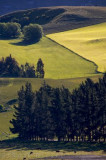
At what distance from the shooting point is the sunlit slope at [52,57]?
14362cm

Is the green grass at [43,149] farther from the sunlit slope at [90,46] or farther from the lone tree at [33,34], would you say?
the lone tree at [33,34]

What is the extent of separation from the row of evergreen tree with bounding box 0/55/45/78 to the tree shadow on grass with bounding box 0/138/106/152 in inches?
2398

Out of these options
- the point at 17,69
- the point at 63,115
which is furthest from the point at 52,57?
the point at 63,115

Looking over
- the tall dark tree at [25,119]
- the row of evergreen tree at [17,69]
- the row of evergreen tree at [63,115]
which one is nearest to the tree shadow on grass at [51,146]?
the row of evergreen tree at [63,115]

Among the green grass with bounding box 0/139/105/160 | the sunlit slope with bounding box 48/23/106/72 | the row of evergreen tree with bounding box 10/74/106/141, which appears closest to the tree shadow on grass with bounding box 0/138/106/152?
the green grass with bounding box 0/139/105/160

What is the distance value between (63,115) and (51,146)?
32.7 ft

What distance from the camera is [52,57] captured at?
16525 cm

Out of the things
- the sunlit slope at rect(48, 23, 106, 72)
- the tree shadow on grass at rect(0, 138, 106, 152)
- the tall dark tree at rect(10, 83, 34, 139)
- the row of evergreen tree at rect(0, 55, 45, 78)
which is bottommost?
the tree shadow on grass at rect(0, 138, 106, 152)

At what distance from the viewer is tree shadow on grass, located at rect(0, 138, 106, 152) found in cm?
6669

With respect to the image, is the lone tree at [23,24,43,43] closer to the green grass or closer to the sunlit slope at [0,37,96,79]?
the sunlit slope at [0,37,96,79]

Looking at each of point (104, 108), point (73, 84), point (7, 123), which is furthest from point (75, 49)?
point (104, 108)

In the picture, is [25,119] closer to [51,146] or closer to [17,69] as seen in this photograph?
[51,146]

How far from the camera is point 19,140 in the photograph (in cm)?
8000

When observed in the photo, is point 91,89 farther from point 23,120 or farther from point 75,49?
point 75,49
